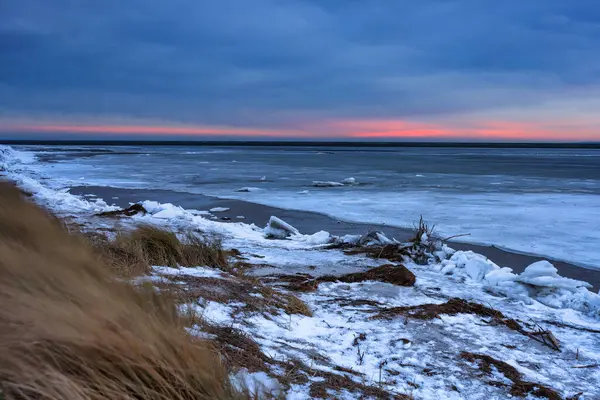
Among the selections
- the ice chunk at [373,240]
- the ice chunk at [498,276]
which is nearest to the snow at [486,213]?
the ice chunk at [373,240]

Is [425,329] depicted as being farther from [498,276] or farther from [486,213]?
[486,213]

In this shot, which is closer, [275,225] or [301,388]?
[301,388]

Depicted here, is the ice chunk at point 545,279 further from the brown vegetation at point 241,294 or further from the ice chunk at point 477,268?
the brown vegetation at point 241,294

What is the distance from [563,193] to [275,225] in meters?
12.3

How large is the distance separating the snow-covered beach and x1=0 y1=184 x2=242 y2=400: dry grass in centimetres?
58

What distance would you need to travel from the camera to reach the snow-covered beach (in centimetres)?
323

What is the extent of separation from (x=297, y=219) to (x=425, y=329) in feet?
24.7

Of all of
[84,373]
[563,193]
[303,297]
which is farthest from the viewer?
[563,193]

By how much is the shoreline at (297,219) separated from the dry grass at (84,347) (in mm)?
6026

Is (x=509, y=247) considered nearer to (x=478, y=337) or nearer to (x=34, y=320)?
(x=478, y=337)

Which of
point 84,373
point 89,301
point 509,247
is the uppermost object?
point 89,301

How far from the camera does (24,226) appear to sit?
399 centimetres

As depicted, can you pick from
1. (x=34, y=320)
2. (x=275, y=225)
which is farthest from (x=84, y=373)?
(x=275, y=225)

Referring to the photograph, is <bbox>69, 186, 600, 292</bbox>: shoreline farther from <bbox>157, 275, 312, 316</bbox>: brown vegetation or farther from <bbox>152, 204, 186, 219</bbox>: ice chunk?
<bbox>157, 275, 312, 316</bbox>: brown vegetation
